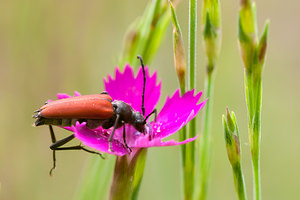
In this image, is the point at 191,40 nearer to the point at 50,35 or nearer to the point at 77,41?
the point at 50,35

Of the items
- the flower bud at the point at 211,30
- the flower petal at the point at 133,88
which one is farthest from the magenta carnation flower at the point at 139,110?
the flower bud at the point at 211,30

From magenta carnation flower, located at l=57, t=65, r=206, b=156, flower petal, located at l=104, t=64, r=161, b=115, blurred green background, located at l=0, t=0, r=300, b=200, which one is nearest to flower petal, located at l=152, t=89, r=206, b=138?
magenta carnation flower, located at l=57, t=65, r=206, b=156

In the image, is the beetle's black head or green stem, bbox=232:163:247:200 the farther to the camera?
the beetle's black head

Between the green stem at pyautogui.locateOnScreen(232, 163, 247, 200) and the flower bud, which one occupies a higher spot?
the flower bud

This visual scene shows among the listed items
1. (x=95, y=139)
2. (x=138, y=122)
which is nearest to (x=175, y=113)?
(x=138, y=122)

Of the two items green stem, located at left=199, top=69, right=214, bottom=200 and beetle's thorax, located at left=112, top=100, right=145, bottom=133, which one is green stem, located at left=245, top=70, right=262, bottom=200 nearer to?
green stem, located at left=199, top=69, right=214, bottom=200

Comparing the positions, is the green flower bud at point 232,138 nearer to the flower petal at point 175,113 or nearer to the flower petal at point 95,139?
the flower petal at point 175,113
